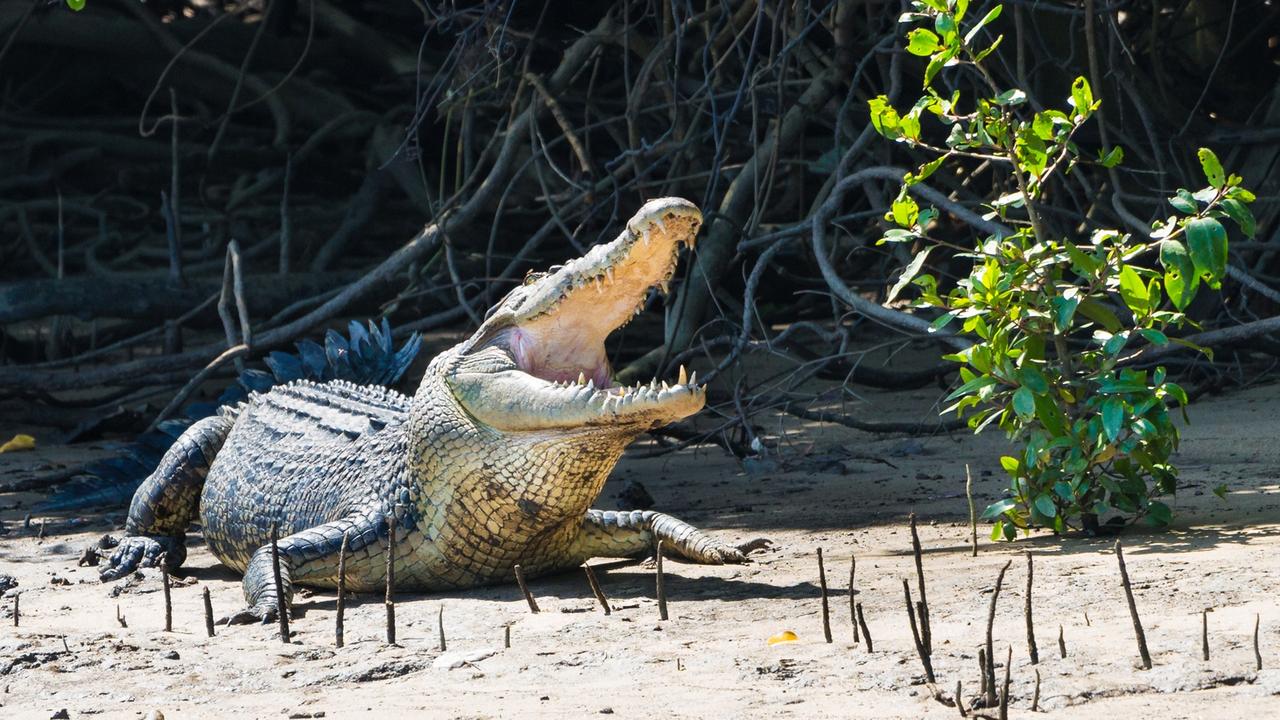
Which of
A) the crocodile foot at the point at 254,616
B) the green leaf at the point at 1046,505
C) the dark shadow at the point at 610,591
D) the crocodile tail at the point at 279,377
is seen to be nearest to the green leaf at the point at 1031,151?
the green leaf at the point at 1046,505

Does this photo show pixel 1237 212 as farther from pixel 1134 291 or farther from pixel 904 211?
pixel 904 211

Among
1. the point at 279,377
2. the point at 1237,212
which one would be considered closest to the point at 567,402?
the point at 1237,212

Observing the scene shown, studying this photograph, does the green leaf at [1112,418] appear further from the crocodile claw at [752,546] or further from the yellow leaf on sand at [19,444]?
the yellow leaf on sand at [19,444]

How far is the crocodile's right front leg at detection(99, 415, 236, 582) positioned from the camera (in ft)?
17.4

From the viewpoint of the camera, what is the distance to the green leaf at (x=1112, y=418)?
3686mm

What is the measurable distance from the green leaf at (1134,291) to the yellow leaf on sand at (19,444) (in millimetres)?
5247

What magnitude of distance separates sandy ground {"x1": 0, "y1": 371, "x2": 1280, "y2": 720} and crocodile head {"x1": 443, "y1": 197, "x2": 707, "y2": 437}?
1.59 feet

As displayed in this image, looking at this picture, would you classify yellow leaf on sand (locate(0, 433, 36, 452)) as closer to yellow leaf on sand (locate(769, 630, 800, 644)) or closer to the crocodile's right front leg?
the crocodile's right front leg

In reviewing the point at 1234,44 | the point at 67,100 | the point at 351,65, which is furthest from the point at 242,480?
the point at 67,100

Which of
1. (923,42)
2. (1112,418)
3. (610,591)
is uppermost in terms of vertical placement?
(923,42)

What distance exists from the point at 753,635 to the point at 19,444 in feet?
16.0

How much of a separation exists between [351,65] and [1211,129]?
20.5 ft

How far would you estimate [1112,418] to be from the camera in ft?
12.1

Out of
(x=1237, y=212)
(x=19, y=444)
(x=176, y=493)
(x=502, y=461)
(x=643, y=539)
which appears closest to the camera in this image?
(x=1237, y=212)
